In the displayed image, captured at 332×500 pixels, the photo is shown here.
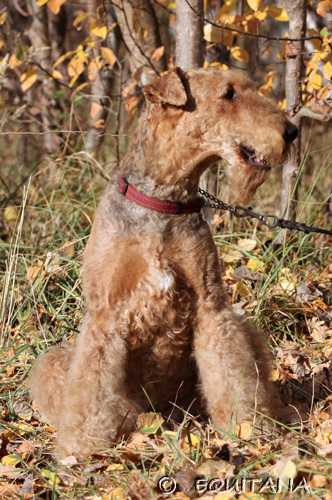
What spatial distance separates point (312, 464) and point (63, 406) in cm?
118

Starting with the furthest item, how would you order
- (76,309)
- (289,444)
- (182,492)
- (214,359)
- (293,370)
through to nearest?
(76,309) → (293,370) → (214,359) → (289,444) → (182,492)

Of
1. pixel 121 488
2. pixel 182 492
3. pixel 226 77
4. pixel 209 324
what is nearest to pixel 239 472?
pixel 182 492

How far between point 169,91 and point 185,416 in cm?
150

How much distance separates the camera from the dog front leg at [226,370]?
2.67 meters

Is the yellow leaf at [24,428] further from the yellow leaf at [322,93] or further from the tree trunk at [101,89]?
the tree trunk at [101,89]

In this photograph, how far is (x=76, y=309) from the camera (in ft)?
12.5

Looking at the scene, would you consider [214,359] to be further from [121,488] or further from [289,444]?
[121,488]

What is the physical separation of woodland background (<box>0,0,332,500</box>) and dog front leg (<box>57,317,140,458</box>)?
9cm

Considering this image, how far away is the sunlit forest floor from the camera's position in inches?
90.7

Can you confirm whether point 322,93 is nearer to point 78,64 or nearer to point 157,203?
point 157,203

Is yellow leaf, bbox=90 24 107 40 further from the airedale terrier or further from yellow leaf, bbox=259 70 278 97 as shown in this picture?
the airedale terrier

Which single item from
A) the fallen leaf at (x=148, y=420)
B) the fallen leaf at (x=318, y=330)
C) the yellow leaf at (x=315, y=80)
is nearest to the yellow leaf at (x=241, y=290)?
the fallen leaf at (x=318, y=330)

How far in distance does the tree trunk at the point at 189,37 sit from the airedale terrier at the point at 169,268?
5.07ft
